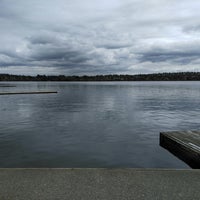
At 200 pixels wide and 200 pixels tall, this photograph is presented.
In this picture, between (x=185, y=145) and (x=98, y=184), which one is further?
(x=185, y=145)

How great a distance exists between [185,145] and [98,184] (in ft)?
12.7

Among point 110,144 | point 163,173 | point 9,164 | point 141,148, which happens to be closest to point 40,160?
point 9,164

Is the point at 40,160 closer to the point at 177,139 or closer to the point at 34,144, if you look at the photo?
the point at 34,144

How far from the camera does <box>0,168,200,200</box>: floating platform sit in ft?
10.6

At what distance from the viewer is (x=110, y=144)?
888cm

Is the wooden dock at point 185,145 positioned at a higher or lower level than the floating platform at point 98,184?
lower

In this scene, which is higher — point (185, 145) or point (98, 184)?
point (98, 184)

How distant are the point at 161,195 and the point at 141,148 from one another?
5.24 meters

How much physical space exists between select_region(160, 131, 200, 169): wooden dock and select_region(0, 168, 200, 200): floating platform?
1904 mm

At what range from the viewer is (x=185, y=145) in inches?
251

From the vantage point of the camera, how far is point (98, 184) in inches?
140

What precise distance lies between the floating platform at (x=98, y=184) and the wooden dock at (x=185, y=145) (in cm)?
190

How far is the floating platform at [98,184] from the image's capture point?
3.22 m

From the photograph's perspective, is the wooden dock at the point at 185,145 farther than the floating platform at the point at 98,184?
Yes
